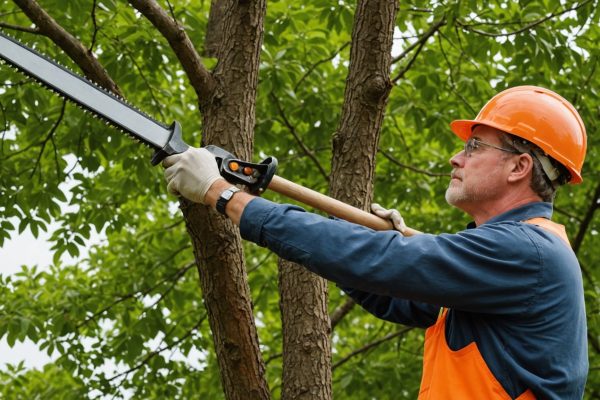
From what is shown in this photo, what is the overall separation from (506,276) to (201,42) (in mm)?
5245

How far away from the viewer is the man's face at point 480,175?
304 cm

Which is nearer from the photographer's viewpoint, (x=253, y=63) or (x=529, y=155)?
(x=529, y=155)

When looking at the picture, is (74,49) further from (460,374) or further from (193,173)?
(460,374)

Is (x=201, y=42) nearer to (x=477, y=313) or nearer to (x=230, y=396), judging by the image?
(x=230, y=396)

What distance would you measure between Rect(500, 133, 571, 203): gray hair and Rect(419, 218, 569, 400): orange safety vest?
141mm

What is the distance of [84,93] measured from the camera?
3027mm

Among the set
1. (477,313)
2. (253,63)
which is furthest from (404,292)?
(253,63)

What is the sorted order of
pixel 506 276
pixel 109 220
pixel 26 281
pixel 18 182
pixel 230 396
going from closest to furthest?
1. pixel 506 276
2. pixel 230 396
3. pixel 18 182
4. pixel 109 220
5. pixel 26 281

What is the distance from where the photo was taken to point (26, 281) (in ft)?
28.2

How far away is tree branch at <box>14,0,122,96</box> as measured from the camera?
4055mm

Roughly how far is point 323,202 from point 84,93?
0.88m

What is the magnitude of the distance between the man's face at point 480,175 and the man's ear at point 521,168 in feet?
0.08

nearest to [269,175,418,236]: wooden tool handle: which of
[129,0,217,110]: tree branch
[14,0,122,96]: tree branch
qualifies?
[129,0,217,110]: tree branch

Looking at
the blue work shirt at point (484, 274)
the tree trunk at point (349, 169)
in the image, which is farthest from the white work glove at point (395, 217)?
the tree trunk at point (349, 169)
